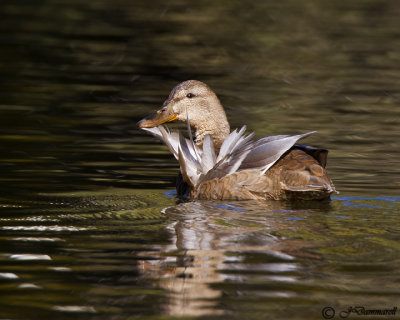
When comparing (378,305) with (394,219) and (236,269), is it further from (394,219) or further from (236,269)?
(394,219)

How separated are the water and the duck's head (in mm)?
698

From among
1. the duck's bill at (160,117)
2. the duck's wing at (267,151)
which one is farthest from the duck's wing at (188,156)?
the duck's bill at (160,117)

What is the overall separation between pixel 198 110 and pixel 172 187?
0.98m

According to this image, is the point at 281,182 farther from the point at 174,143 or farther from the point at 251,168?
the point at 174,143

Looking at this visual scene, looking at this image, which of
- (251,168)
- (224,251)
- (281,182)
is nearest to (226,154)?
(251,168)

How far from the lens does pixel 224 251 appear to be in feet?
22.5

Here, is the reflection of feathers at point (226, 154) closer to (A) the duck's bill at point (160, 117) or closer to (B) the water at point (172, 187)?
(B) the water at point (172, 187)

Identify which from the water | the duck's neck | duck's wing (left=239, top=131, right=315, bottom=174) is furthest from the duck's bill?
duck's wing (left=239, top=131, right=315, bottom=174)

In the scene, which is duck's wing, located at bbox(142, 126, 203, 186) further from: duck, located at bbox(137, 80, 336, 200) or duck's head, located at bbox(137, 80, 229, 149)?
duck's head, located at bbox(137, 80, 229, 149)

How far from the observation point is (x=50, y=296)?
5941 mm

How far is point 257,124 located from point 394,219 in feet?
19.2

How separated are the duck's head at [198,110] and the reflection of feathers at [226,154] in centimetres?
102

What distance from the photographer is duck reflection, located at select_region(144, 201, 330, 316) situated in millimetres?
5941

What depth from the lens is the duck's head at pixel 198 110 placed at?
10109 mm
